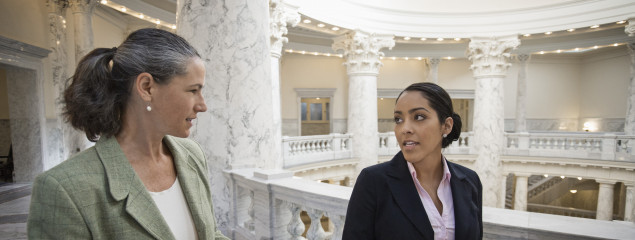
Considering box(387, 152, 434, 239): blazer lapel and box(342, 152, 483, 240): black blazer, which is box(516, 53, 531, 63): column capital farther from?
box(387, 152, 434, 239): blazer lapel

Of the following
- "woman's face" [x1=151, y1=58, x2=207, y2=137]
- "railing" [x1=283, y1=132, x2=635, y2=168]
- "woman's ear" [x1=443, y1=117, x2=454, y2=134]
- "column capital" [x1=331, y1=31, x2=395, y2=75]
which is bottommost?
"railing" [x1=283, y1=132, x2=635, y2=168]

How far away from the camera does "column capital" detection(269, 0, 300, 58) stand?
8.70 metres

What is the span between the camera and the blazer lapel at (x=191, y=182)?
1435mm

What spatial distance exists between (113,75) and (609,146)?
54.3 feet

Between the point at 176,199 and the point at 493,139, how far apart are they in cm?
1426

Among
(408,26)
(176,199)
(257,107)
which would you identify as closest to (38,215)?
(176,199)

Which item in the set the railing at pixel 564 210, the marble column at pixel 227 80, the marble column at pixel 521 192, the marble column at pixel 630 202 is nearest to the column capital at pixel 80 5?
the marble column at pixel 227 80

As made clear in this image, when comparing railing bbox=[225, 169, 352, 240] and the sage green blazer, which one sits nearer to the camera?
the sage green blazer

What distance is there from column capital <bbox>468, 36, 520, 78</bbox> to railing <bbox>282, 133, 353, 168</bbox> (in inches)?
236

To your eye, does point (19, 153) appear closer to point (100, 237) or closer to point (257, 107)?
point (257, 107)

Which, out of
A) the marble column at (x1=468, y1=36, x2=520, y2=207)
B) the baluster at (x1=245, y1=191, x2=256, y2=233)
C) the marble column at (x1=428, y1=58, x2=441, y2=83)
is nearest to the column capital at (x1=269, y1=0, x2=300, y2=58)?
the baluster at (x1=245, y1=191, x2=256, y2=233)

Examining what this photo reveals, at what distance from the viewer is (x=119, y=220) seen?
1173 millimetres

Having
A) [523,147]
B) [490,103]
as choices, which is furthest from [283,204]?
[523,147]

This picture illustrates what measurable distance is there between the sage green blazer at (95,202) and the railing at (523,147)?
9.82 meters
